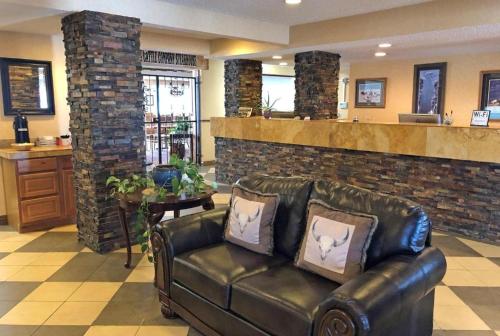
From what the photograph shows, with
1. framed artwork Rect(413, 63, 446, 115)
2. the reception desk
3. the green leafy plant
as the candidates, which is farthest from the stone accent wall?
framed artwork Rect(413, 63, 446, 115)

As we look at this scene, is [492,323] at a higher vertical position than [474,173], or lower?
lower

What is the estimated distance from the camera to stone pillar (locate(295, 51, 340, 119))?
6156mm

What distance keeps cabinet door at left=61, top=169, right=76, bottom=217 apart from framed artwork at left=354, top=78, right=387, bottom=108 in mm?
6032

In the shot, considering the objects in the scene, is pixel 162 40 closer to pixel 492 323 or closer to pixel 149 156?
pixel 149 156

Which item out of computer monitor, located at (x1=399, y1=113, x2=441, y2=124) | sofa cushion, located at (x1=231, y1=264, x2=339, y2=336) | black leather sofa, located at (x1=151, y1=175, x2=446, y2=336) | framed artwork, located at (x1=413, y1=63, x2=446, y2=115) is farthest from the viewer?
framed artwork, located at (x1=413, y1=63, x2=446, y2=115)

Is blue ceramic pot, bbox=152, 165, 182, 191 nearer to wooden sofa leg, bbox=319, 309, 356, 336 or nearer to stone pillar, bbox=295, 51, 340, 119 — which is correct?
wooden sofa leg, bbox=319, 309, 356, 336

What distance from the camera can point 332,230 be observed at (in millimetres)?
2170

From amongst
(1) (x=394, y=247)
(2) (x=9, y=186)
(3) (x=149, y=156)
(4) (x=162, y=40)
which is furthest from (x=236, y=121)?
(1) (x=394, y=247)

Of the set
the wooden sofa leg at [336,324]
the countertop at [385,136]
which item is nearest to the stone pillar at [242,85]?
the countertop at [385,136]

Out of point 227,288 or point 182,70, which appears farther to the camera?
point 182,70

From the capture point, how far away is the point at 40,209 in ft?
14.5

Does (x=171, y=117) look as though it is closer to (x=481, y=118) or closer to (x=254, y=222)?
(x=481, y=118)

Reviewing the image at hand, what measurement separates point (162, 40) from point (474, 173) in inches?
189

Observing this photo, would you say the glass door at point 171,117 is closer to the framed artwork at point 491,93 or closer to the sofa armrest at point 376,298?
the framed artwork at point 491,93
